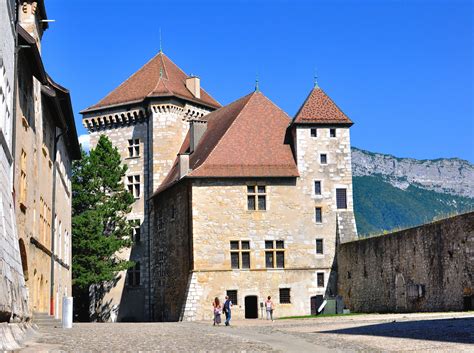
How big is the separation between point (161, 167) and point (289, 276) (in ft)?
45.7

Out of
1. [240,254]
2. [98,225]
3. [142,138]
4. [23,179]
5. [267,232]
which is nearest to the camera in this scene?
[23,179]

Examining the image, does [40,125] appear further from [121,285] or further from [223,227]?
[121,285]

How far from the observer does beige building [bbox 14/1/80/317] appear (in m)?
21.1

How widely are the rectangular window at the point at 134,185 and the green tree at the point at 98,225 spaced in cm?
70

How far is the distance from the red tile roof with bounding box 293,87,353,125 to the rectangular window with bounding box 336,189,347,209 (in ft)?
13.0

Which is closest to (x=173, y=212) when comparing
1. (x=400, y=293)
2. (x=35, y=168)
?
(x=400, y=293)

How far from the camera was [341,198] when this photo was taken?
4656 centimetres

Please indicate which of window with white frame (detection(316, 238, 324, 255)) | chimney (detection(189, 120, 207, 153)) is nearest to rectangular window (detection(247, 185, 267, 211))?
window with white frame (detection(316, 238, 324, 255))

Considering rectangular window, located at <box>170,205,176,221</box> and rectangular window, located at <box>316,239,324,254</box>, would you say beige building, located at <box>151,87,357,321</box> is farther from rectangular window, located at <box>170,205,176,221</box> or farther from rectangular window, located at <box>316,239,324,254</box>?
rectangular window, located at <box>170,205,176,221</box>

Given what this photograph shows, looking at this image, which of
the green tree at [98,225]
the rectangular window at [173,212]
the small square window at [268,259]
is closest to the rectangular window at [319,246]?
the small square window at [268,259]

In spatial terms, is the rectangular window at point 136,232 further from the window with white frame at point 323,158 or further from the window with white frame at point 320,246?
the window with white frame at point 323,158

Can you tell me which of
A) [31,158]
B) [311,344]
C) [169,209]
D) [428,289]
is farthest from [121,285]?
[311,344]

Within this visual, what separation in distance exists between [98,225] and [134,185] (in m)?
5.82

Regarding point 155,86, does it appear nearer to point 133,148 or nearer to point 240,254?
point 133,148
